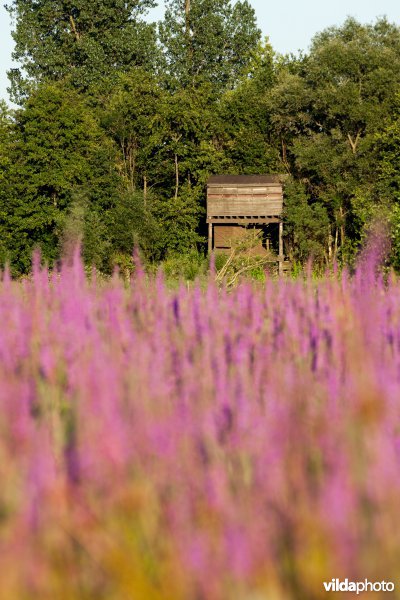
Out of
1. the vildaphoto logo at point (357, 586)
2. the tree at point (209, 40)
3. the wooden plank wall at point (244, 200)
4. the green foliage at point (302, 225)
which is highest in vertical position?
the tree at point (209, 40)

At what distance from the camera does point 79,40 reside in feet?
259

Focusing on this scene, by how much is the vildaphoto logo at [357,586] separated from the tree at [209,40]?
77696 millimetres

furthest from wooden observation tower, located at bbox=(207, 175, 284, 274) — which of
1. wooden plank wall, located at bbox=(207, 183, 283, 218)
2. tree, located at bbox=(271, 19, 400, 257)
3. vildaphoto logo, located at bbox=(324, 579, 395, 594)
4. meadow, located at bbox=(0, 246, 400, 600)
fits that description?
vildaphoto logo, located at bbox=(324, 579, 395, 594)

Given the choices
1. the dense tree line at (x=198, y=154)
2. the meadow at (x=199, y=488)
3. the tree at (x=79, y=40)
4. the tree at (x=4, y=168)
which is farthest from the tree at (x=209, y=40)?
the meadow at (x=199, y=488)

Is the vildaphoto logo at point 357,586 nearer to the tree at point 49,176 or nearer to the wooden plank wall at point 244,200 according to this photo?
the tree at point 49,176

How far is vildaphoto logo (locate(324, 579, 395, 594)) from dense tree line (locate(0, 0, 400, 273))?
48134 millimetres

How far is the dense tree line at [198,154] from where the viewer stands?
54.8 m

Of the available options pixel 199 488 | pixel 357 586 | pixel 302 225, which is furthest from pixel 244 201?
pixel 357 586

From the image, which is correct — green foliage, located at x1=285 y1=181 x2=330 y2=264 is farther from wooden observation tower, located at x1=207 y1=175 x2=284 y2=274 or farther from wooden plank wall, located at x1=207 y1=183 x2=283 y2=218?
wooden plank wall, located at x1=207 y1=183 x2=283 y2=218

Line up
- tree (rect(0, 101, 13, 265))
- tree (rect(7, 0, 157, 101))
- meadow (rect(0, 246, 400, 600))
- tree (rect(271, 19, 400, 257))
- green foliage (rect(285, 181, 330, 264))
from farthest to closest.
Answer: tree (rect(7, 0, 157, 101)), tree (rect(271, 19, 400, 257)), green foliage (rect(285, 181, 330, 264)), tree (rect(0, 101, 13, 265)), meadow (rect(0, 246, 400, 600))

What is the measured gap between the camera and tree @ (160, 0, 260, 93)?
261 feet

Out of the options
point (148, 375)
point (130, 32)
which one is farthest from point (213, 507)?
point (130, 32)

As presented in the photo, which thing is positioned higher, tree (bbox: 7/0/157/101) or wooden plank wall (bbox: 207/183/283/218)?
tree (bbox: 7/0/157/101)

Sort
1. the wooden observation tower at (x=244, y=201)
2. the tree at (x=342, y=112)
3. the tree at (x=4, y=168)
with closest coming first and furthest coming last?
the tree at (x=4, y=168)
the wooden observation tower at (x=244, y=201)
the tree at (x=342, y=112)
